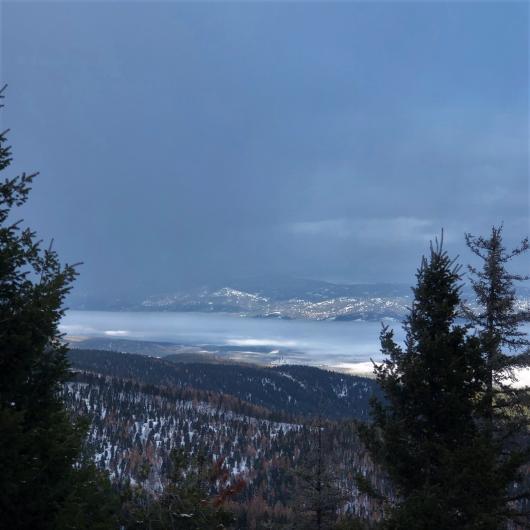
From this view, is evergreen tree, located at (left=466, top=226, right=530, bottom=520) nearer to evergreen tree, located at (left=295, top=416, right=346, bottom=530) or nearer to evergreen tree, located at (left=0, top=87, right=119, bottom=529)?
evergreen tree, located at (left=295, top=416, right=346, bottom=530)

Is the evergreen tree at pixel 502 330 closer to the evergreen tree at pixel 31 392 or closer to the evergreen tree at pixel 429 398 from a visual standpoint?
the evergreen tree at pixel 429 398

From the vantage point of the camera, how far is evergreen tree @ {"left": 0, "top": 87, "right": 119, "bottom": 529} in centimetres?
1008

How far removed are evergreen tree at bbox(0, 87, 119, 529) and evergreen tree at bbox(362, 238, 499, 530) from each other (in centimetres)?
963

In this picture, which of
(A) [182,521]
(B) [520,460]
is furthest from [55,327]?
(B) [520,460]

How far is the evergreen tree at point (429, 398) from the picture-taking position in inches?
614

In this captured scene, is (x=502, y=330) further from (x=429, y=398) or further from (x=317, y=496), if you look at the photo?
(x=317, y=496)

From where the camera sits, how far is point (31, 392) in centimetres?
1190

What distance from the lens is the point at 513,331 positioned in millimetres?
22578

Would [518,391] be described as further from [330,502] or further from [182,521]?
[182,521]

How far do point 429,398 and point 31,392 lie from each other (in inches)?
486

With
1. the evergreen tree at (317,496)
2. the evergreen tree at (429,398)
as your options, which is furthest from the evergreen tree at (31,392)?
the evergreen tree at (317,496)

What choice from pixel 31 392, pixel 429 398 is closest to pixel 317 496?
pixel 429 398

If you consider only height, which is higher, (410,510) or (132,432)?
(410,510)

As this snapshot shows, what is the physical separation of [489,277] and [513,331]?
2.70 m
